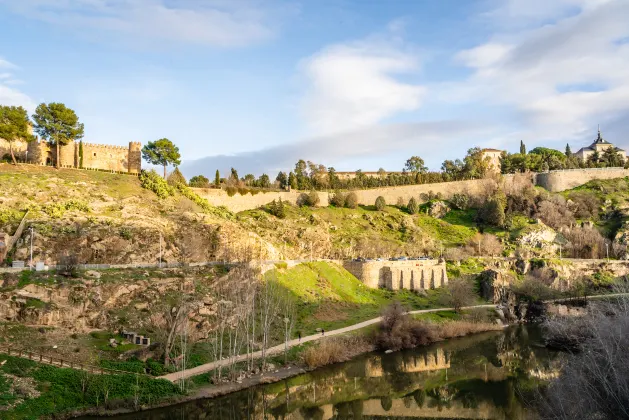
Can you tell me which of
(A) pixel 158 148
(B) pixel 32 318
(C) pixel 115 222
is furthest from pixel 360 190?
(B) pixel 32 318

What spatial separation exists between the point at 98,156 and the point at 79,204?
72.2 ft

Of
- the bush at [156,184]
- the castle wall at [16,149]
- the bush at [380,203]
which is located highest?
the castle wall at [16,149]

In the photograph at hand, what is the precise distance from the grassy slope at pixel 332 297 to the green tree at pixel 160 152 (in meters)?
31.1

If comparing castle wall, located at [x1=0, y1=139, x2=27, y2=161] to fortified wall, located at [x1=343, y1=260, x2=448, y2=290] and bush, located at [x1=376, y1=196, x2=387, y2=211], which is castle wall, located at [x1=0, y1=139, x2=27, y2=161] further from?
bush, located at [x1=376, y1=196, x2=387, y2=211]

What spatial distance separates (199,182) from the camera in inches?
3393

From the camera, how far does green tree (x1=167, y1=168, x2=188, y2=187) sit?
7581 cm

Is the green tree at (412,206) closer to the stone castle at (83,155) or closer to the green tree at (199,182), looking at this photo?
the green tree at (199,182)

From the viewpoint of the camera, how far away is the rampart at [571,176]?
349ft

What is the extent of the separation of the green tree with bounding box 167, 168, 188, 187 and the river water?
1713 inches

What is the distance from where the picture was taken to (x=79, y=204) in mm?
55688

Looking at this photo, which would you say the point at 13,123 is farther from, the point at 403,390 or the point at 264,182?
the point at 403,390

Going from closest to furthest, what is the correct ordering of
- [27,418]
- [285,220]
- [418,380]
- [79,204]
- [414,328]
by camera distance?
1. [27,418]
2. [418,380]
3. [414,328]
4. [79,204]
5. [285,220]

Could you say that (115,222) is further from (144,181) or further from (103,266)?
(144,181)

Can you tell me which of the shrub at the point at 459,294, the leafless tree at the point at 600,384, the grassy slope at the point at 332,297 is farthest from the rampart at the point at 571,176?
the leafless tree at the point at 600,384
